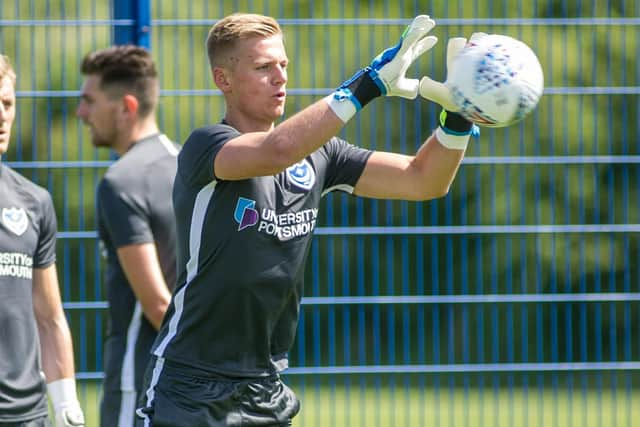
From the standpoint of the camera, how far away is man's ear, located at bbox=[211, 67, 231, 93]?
12.4 ft

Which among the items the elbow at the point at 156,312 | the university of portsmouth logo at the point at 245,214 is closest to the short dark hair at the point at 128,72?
the elbow at the point at 156,312

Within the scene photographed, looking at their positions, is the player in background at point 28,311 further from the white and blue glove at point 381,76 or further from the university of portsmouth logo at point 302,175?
the white and blue glove at point 381,76

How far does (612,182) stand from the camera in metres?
5.89

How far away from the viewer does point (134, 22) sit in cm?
557

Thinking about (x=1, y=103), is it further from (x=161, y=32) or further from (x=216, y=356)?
(x=161, y=32)

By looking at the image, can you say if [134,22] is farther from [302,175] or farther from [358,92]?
[358,92]

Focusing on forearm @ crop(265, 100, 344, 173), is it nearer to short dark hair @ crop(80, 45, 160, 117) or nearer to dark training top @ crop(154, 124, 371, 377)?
dark training top @ crop(154, 124, 371, 377)

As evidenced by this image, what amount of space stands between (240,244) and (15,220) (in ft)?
2.67

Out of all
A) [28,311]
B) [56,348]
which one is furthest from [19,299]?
[56,348]

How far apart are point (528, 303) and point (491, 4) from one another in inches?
52.6

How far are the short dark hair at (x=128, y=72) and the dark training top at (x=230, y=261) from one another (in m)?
1.38

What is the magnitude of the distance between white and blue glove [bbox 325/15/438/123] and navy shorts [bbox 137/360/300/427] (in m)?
0.81

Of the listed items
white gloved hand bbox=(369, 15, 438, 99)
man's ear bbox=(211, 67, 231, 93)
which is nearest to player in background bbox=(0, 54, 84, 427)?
man's ear bbox=(211, 67, 231, 93)

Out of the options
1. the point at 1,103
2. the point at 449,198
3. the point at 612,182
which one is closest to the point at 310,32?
the point at 449,198
